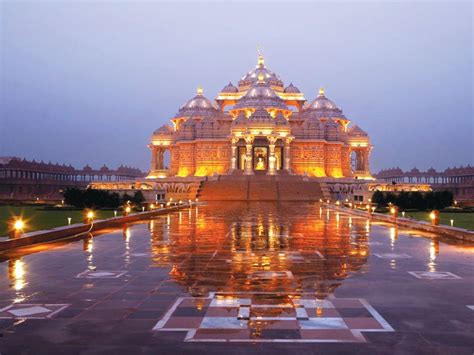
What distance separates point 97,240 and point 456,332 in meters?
13.0

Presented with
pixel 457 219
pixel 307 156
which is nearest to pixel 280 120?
pixel 307 156

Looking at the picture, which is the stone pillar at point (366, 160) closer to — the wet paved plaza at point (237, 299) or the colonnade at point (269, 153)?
the colonnade at point (269, 153)

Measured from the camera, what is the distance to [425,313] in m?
7.70

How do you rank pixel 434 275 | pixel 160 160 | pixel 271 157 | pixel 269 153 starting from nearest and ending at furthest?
pixel 434 275 < pixel 271 157 < pixel 269 153 < pixel 160 160

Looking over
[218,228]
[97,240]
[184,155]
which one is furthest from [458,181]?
[97,240]

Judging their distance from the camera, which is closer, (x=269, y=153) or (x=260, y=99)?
(x=269, y=153)

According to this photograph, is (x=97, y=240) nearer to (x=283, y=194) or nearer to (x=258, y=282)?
(x=258, y=282)

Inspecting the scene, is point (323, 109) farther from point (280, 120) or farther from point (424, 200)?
point (424, 200)

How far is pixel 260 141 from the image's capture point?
75312 millimetres

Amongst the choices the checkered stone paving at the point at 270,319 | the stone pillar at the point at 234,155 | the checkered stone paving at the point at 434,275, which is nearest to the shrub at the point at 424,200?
the checkered stone paving at the point at 434,275

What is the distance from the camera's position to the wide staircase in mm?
55188

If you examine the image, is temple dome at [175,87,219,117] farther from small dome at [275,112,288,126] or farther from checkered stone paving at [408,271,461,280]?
checkered stone paving at [408,271,461,280]

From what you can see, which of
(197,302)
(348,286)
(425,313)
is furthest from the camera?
(348,286)

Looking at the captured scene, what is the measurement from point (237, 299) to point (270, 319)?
4.13 feet
